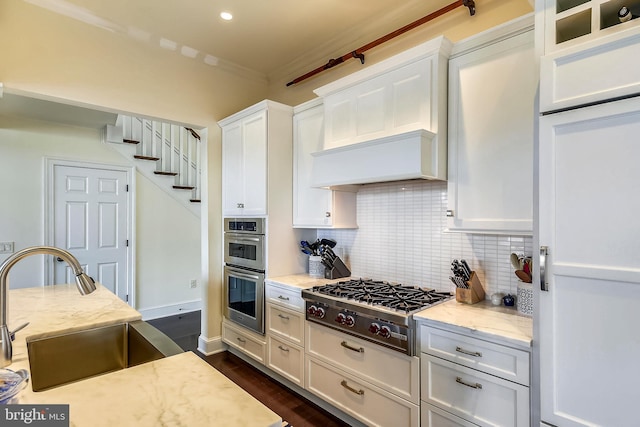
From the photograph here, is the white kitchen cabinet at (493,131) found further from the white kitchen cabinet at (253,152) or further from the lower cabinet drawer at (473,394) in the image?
the white kitchen cabinet at (253,152)

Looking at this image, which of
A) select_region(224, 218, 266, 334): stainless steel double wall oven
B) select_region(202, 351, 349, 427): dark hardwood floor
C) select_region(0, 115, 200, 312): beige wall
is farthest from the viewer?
select_region(0, 115, 200, 312): beige wall

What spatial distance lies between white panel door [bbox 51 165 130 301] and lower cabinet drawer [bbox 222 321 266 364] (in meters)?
1.86

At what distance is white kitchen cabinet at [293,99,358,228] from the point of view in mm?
2754

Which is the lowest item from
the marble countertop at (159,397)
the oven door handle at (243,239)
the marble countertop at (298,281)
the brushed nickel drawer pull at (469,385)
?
the brushed nickel drawer pull at (469,385)

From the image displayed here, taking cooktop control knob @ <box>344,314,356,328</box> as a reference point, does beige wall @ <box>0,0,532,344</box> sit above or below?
above

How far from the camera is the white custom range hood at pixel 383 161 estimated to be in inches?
77.7

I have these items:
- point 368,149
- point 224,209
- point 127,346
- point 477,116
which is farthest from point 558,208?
point 224,209

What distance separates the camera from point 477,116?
1.89 m

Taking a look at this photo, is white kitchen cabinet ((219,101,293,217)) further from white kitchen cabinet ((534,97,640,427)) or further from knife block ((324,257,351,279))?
white kitchen cabinet ((534,97,640,427))

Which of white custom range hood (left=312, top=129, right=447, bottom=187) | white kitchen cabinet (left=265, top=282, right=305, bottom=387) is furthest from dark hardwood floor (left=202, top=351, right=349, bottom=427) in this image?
white custom range hood (left=312, top=129, right=447, bottom=187)

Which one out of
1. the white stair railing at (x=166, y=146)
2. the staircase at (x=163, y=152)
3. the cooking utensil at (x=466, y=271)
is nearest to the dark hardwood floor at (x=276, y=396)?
the cooking utensil at (x=466, y=271)

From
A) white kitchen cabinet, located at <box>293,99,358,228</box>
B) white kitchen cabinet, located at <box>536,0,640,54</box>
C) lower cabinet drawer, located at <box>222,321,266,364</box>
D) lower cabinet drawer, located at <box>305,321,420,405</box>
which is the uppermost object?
white kitchen cabinet, located at <box>536,0,640,54</box>

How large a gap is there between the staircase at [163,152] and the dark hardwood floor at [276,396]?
2.44m

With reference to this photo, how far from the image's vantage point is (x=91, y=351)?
1536 mm
